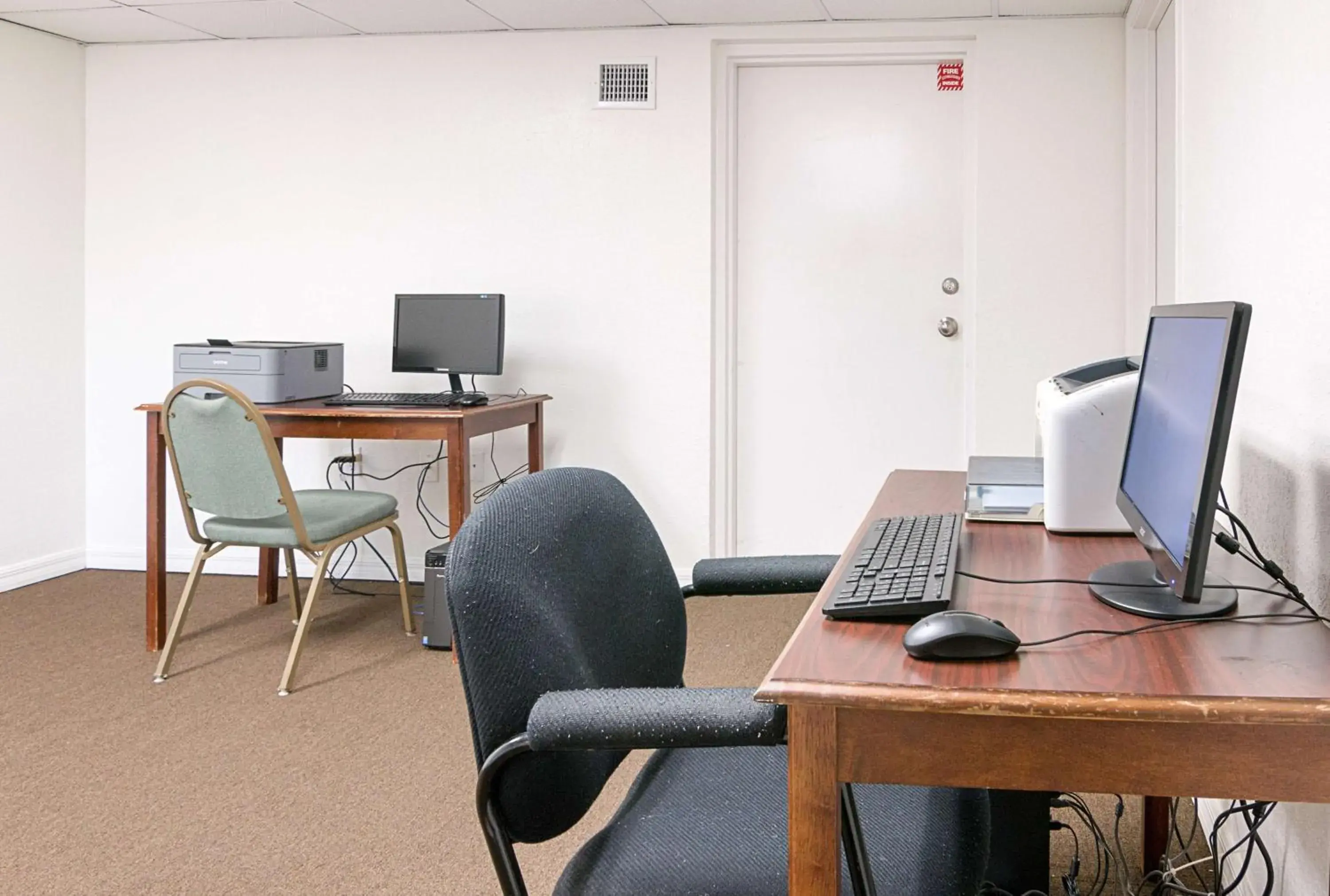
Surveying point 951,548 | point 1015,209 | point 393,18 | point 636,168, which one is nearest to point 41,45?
point 393,18

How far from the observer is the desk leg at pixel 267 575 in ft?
13.5

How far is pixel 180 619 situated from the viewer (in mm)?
3246

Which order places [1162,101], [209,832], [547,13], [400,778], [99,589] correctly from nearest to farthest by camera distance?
[209,832], [400,778], [1162,101], [547,13], [99,589]

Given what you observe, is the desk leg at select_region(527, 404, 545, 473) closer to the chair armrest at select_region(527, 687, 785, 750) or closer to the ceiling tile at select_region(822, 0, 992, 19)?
the ceiling tile at select_region(822, 0, 992, 19)

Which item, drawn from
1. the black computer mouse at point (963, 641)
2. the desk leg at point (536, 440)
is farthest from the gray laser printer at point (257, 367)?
the black computer mouse at point (963, 641)

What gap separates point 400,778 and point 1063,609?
1736 mm

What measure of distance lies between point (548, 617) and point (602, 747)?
7.2 inches

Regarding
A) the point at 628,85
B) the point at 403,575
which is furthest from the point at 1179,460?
the point at 628,85

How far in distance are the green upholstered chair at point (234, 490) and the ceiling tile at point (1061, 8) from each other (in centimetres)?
273

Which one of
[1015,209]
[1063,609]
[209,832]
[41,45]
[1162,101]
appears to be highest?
[41,45]

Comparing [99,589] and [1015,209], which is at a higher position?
[1015,209]

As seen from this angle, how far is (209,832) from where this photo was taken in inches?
89.7

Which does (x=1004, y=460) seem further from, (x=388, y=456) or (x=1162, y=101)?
(x=388, y=456)

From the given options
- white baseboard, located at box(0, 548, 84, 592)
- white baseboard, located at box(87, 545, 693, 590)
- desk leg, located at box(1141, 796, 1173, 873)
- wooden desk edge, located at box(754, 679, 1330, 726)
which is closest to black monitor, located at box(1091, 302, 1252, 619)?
wooden desk edge, located at box(754, 679, 1330, 726)
